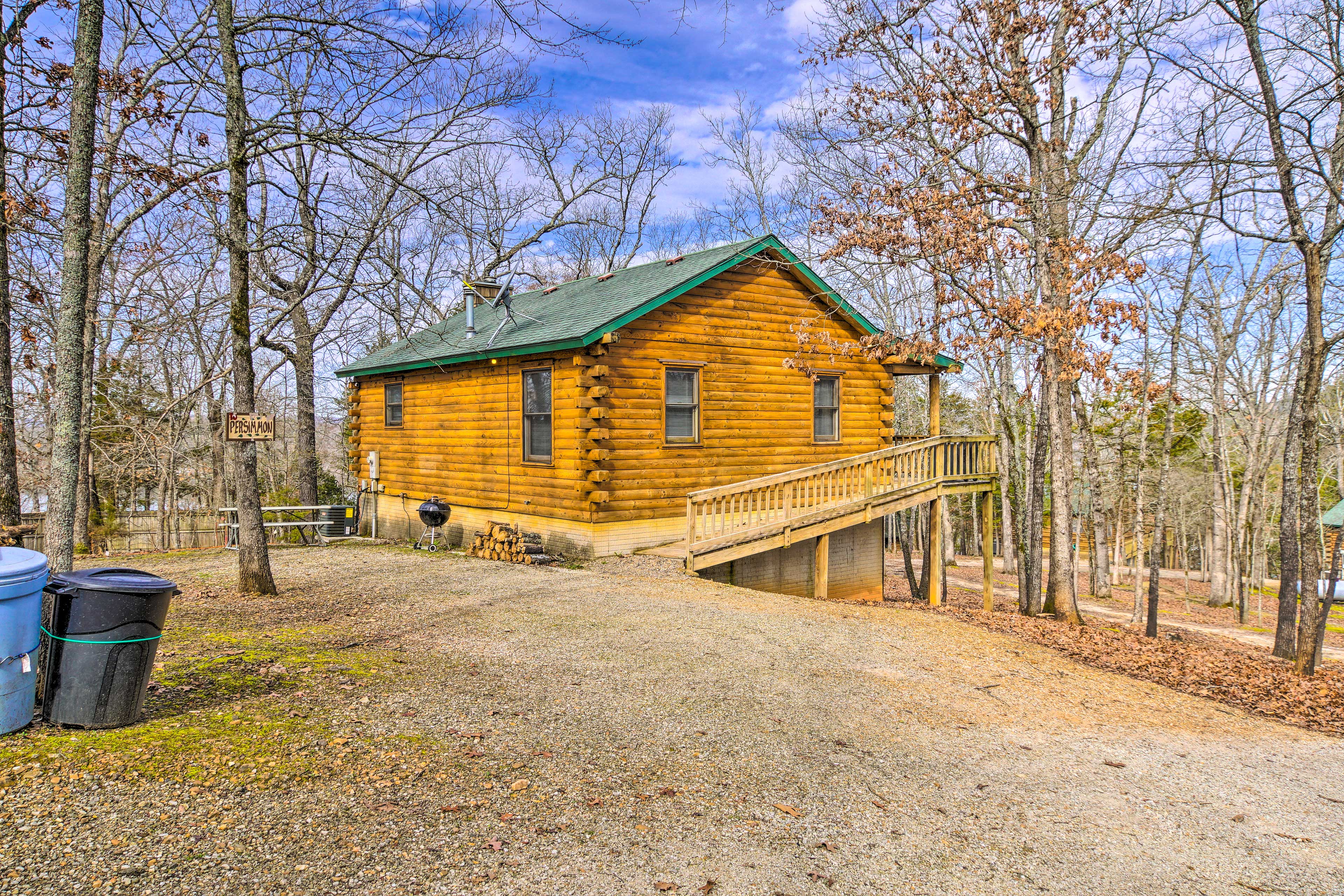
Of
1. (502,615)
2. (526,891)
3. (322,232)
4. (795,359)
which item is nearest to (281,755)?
(526,891)

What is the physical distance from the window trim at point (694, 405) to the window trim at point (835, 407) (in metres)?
2.77

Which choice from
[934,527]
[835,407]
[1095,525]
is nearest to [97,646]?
[835,407]

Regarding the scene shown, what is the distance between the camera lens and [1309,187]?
14289 mm

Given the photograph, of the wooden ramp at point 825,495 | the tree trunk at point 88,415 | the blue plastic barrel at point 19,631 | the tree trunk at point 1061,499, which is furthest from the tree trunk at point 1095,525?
the tree trunk at point 88,415

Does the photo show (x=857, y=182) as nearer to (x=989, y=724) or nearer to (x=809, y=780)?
(x=989, y=724)

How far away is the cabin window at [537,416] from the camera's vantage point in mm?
13516

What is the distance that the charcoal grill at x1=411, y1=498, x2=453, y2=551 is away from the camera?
49.5 feet

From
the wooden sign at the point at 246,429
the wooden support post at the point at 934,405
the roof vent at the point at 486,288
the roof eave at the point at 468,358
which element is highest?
the roof vent at the point at 486,288

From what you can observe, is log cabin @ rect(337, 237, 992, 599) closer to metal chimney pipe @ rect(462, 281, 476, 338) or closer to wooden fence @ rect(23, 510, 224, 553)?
metal chimney pipe @ rect(462, 281, 476, 338)

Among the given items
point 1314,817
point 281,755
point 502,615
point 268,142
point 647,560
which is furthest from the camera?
point 647,560

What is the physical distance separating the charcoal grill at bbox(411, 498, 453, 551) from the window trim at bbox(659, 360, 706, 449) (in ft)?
16.5

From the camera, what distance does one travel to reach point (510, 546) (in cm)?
1305

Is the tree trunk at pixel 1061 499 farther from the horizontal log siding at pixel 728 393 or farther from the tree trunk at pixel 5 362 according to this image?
the tree trunk at pixel 5 362

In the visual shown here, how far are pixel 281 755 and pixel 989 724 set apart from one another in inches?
198
